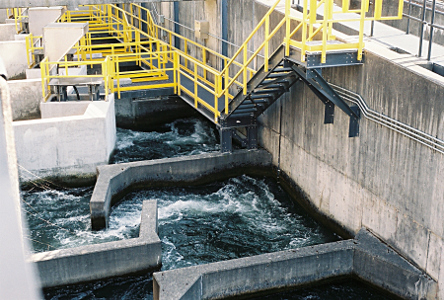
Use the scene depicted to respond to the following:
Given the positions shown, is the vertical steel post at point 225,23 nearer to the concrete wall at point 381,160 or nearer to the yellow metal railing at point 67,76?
the concrete wall at point 381,160

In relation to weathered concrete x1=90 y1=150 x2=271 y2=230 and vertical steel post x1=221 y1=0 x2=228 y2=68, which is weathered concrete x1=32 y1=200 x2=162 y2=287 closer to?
weathered concrete x1=90 y1=150 x2=271 y2=230

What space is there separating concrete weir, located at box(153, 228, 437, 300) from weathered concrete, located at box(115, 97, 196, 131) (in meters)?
9.62

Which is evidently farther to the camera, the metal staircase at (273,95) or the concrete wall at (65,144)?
the concrete wall at (65,144)

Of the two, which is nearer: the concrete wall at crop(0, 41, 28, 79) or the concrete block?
the concrete wall at crop(0, 41, 28, 79)

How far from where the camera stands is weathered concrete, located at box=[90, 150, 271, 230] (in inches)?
447

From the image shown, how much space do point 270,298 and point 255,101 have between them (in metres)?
4.89

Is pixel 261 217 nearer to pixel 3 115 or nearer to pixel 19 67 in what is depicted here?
pixel 3 115

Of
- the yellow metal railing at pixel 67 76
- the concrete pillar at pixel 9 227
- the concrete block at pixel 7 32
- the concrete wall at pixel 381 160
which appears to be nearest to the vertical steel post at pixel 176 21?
the yellow metal railing at pixel 67 76

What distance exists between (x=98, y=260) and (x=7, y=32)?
656 inches

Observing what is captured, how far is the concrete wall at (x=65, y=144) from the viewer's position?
11.7 meters

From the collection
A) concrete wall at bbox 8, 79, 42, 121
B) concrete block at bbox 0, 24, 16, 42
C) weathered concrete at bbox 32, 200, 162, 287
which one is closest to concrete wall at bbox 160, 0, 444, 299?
weathered concrete at bbox 32, 200, 162, 287

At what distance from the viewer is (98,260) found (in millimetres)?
8273

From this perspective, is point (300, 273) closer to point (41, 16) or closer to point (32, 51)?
point (32, 51)

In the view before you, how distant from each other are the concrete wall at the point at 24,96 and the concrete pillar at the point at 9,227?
1410 centimetres
